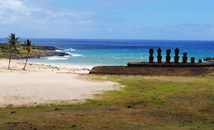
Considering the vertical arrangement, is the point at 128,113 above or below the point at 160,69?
below

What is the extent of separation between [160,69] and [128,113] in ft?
77.8

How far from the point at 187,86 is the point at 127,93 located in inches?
293

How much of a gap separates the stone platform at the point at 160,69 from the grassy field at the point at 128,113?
12829 mm

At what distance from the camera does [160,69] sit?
135ft

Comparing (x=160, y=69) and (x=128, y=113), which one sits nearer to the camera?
(x=128, y=113)

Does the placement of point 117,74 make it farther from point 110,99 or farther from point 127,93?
point 110,99

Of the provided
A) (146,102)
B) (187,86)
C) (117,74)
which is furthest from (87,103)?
(117,74)

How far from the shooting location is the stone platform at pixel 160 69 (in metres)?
40.1

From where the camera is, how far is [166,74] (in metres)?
40.0

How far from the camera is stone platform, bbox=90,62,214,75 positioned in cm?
4012

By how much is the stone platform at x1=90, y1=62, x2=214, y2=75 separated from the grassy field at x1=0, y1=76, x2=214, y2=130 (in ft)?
42.1

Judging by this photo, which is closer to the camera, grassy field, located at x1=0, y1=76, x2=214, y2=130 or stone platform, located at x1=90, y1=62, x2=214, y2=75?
grassy field, located at x1=0, y1=76, x2=214, y2=130

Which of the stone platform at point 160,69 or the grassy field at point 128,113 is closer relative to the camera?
the grassy field at point 128,113

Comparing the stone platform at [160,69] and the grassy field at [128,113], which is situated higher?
the stone platform at [160,69]
